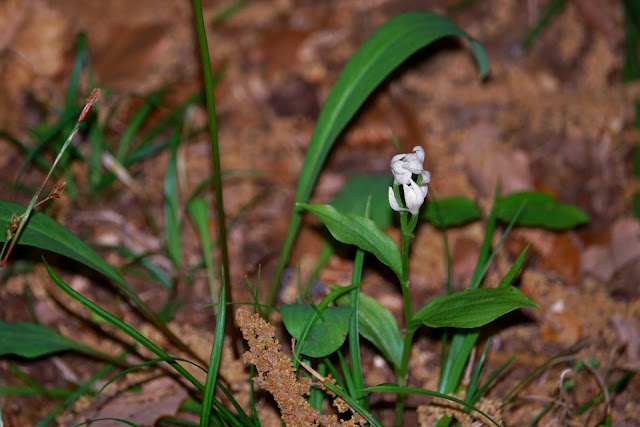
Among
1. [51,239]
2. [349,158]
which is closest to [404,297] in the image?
[51,239]

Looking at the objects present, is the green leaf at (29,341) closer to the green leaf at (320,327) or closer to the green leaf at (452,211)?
the green leaf at (320,327)

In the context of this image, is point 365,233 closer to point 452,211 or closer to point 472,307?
point 472,307

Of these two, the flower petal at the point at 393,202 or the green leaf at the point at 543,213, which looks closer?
the flower petal at the point at 393,202

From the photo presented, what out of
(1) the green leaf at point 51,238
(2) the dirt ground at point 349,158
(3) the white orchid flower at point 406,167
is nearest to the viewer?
(3) the white orchid flower at point 406,167

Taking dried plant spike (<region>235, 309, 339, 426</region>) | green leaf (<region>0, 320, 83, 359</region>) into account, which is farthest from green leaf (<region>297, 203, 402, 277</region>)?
green leaf (<region>0, 320, 83, 359</region>)

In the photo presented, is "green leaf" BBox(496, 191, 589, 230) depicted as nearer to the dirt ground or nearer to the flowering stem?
the dirt ground

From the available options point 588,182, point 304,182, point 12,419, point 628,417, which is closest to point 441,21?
point 304,182

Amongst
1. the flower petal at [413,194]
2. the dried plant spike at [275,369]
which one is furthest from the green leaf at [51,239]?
Answer: the flower petal at [413,194]
